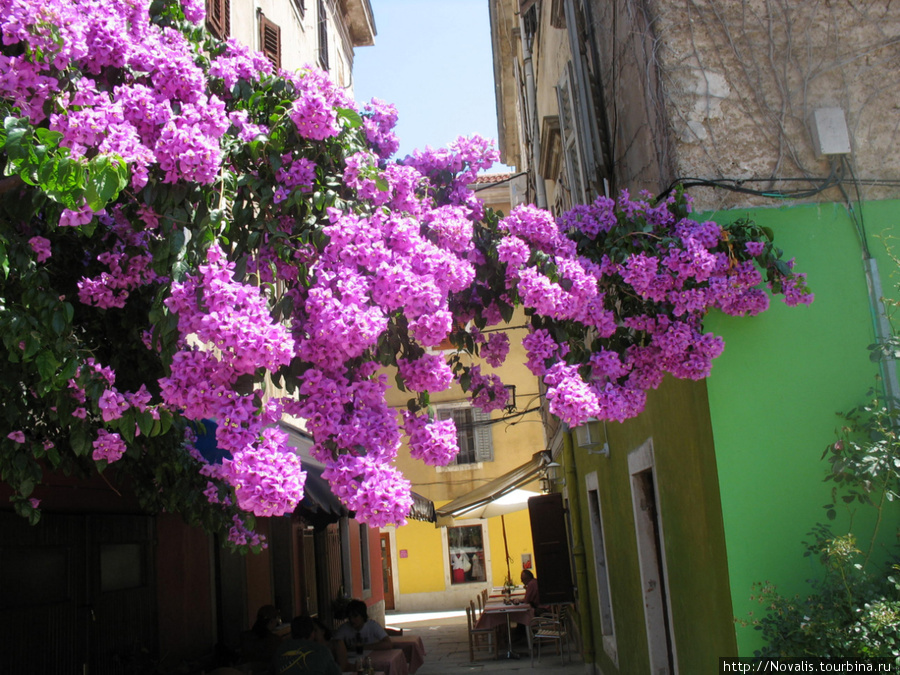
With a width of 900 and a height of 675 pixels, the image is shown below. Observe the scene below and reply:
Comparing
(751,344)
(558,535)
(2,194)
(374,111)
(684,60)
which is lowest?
(558,535)

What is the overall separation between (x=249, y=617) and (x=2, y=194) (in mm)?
8144

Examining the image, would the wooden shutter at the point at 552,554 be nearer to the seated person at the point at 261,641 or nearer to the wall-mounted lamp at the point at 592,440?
the wall-mounted lamp at the point at 592,440

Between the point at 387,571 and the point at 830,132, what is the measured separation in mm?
24707

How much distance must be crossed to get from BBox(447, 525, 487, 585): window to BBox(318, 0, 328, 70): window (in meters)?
16.2

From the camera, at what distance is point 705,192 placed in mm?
5008

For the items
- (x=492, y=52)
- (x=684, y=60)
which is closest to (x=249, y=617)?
(x=684, y=60)

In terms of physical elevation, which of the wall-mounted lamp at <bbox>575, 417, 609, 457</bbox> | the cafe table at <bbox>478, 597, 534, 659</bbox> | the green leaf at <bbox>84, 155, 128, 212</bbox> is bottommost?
the cafe table at <bbox>478, 597, 534, 659</bbox>

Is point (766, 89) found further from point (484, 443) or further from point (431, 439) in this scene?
point (484, 443)

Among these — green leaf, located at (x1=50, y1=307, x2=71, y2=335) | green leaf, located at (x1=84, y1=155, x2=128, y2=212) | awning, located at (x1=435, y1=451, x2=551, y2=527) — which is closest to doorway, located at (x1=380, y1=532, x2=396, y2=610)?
awning, located at (x1=435, y1=451, x2=551, y2=527)

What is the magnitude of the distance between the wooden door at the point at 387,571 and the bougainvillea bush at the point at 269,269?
76.5 ft

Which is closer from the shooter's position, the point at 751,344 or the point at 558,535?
the point at 751,344

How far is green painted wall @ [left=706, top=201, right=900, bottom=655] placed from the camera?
4.49 metres

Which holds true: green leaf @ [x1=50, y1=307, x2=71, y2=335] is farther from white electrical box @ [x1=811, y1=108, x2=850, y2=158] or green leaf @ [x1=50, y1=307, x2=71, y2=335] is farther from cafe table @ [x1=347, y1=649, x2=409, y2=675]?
cafe table @ [x1=347, y1=649, x2=409, y2=675]

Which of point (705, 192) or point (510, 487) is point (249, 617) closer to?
point (510, 487)
